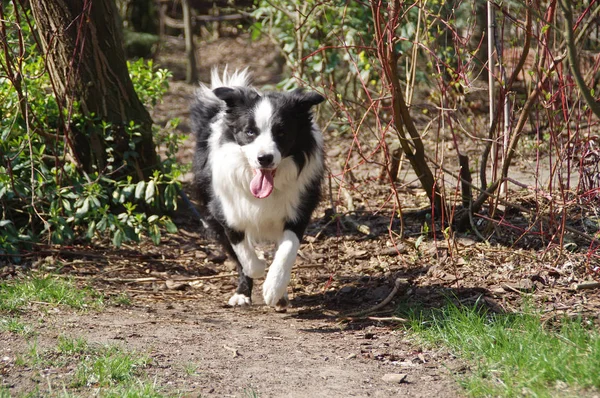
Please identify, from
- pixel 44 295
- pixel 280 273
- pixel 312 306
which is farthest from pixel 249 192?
pixel 44 295

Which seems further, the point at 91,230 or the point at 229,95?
the point at 91,230

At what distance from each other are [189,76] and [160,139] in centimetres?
675

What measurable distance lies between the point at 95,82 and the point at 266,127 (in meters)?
1.84

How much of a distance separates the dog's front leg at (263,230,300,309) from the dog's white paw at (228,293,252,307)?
12.6 inches

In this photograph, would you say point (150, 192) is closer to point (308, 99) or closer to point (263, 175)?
point (263, 175)

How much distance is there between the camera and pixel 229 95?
4969 millimetres

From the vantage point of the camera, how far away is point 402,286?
5.07 m

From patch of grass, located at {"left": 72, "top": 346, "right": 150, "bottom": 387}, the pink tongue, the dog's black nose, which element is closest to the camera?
patch of grass, located at {"left": 72, "top": 346, "right": 150, "bottom": 387}

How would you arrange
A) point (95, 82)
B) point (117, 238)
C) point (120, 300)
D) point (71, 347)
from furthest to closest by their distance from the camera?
point (95, 82), point (117, 238), point (120, 300), point (71, 347)

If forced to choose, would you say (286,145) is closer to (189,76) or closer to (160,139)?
(160,139)

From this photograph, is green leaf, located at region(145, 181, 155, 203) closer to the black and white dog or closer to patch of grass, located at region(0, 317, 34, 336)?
the black and white dog

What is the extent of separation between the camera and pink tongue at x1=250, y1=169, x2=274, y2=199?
4.92 m

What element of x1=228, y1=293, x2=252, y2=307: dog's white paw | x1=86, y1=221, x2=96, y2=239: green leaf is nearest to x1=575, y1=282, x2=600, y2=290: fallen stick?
x1=228, y1=293, x2=252, y2=307: dog's white paw

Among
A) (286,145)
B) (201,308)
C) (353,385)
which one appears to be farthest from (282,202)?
(353,385)
